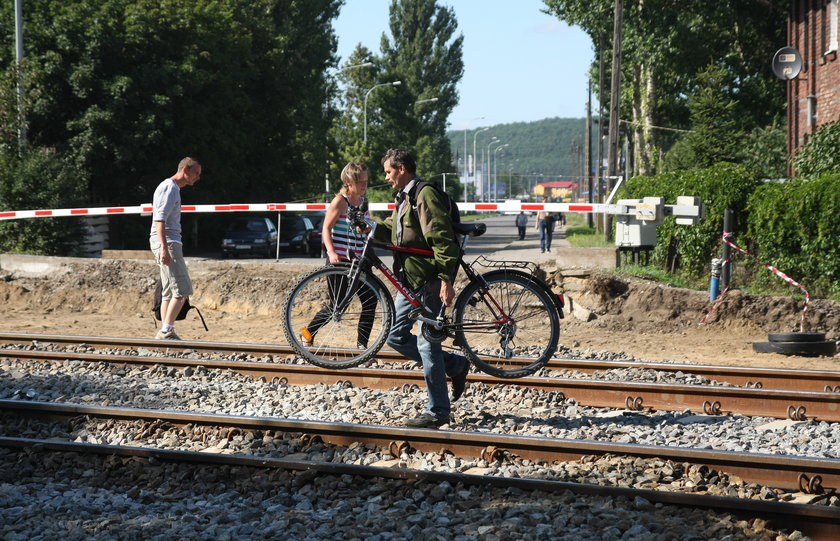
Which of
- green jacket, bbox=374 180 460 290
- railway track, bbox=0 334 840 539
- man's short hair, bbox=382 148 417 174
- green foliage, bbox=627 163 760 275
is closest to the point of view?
A: railway track, bbox=0 334 840 539

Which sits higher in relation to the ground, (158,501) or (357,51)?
(357,51)

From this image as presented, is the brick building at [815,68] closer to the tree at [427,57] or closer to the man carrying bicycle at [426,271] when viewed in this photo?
the man carrying bicycle at [426,271]

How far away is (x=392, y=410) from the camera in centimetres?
754

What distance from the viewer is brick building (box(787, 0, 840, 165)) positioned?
942 inches

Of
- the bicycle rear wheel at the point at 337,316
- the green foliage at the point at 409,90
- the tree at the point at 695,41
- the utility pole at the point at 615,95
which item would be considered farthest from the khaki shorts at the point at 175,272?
the green foliage at the point at 409,90

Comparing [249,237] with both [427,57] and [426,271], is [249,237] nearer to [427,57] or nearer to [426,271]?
[426,271]

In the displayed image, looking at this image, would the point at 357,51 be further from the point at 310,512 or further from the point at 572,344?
the point at 310,512

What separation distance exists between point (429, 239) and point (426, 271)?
25 cm

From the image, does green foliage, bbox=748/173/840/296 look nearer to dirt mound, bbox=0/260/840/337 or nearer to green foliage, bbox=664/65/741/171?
dirt mound, bbox=0/260/840/337

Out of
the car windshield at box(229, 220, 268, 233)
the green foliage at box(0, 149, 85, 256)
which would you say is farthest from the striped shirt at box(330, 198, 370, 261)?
the car windshield at box(229, 220, 268, 233)

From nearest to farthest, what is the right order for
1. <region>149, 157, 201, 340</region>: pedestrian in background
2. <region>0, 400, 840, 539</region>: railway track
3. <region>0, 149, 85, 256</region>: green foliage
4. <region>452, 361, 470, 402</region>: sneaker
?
1. <region>0, 400, 840, 539</region>: railway track
2. <region>452, 361, 470, 402</region>: sneaker
3. <region>149, 157, 201, 340</region>: pedestrian in background
4. <region>0, 149, 85, 256</region>: green foliage

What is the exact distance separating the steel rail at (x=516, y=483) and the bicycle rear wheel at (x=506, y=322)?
2005 millimetres

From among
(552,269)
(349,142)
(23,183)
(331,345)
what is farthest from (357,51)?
(331,345)

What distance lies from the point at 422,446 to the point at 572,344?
6130 mm
